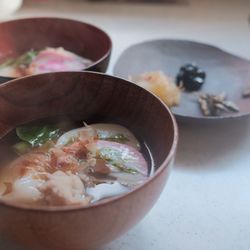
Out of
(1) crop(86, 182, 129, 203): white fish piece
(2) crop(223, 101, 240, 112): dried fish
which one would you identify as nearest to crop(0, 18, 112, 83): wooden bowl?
(2) crop(223, 101, 240, 112): dried fish

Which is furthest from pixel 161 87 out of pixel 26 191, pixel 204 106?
pixel 26 191

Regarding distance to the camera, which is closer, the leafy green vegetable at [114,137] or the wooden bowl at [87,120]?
the wooden bowl at [87,120]

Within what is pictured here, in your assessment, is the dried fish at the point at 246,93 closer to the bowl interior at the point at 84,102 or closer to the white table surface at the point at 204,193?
the white table surface at the point at 204,193

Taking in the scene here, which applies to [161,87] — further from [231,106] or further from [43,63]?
[43,63]

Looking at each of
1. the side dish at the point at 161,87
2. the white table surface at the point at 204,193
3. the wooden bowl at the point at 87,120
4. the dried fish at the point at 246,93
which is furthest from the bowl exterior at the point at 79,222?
the dried fish at the point at 246,93

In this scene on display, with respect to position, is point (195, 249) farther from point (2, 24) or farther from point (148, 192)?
point (2, 24)

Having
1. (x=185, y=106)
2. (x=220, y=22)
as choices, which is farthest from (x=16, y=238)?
(x=220, y=22)

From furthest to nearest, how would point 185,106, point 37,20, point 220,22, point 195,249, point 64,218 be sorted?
point 220,22, point 37,20, point 185,106, point 195,249, point 64,218
